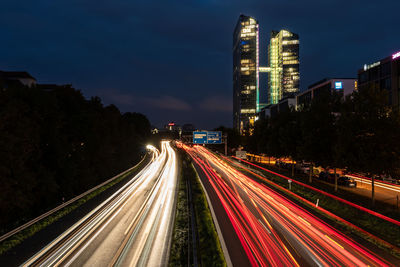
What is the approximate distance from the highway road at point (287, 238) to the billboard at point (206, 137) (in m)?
32.8

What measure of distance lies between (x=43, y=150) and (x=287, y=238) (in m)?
26.5

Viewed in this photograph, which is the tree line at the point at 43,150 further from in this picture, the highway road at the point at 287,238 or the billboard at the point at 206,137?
the billboard at the point at 206,137

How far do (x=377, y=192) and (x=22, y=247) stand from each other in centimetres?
3222

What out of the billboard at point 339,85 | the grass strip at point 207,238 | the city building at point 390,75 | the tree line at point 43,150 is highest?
the billboard at point 339,85

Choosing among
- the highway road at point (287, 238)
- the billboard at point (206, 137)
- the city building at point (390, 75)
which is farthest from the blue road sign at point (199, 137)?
the city building at point (390, 75)

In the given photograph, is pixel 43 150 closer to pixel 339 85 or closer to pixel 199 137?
pixel 199 137

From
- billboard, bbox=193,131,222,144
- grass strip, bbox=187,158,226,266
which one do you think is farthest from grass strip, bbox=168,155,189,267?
billboard, bbox=193,131,222,144

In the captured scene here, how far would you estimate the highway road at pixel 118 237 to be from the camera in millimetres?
11969

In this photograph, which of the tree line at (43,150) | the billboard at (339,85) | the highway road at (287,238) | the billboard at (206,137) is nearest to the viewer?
the highway road at (287,238)

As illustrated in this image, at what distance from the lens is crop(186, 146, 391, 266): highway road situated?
1131cm

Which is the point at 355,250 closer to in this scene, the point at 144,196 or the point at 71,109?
the point at 144,196

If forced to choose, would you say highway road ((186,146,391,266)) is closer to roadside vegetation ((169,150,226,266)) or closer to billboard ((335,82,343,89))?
roadside vegetation ((169,150,226,266))

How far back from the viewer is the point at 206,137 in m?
55.4

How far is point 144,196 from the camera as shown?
25547 mm
